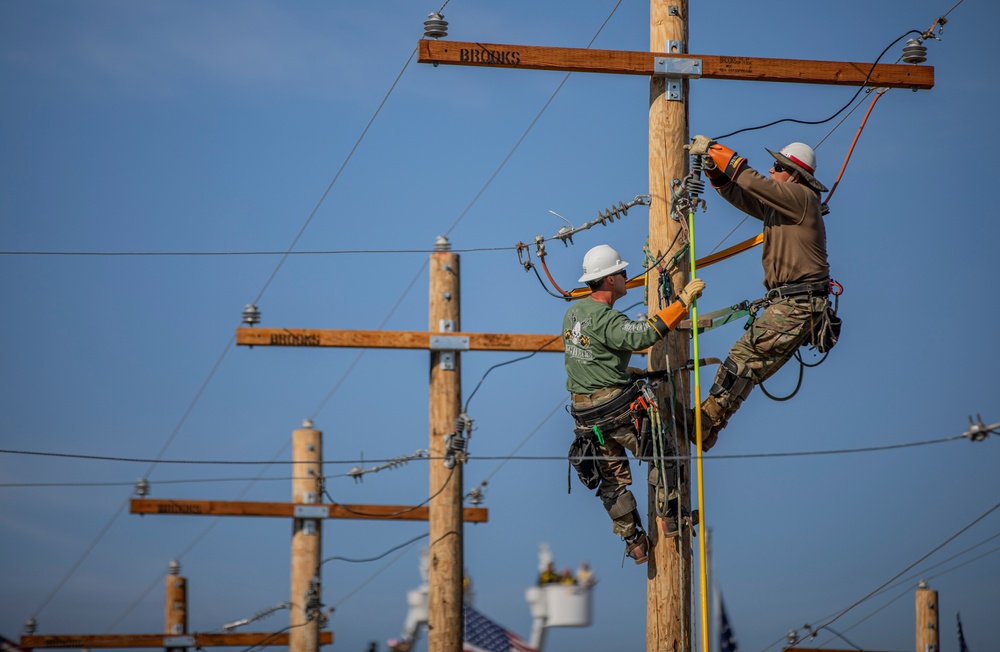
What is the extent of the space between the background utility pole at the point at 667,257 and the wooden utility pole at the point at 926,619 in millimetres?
7389

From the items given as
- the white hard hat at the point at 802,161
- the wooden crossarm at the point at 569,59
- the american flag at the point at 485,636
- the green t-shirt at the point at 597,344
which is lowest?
the american flag at the point at 485,636

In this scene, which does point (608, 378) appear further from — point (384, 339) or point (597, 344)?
point (384, 339)

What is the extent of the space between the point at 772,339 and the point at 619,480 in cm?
130

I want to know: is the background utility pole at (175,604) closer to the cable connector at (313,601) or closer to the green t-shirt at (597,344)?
the cable connector at (313,601)

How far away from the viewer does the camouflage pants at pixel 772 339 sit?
889 centimetres

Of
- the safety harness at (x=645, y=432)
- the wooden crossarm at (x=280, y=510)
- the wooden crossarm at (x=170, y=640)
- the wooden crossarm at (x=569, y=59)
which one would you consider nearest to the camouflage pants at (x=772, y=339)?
the safety harness at (x=645, y=432)

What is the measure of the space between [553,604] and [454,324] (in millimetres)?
2838

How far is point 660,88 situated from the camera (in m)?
9.41

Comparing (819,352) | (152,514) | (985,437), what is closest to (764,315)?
(819,352)

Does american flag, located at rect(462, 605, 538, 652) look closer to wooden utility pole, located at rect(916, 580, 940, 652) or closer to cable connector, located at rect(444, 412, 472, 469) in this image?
cable connector, located at rect(444, 412, 472, 469)

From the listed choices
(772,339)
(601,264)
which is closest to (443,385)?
(601,264)

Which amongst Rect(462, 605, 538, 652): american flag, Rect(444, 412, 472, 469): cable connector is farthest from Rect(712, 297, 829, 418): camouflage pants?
Rect(462, 605, 538, 652): american flag

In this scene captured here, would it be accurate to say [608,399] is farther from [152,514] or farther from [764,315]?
[152,514]

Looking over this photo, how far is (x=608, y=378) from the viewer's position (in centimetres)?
891
